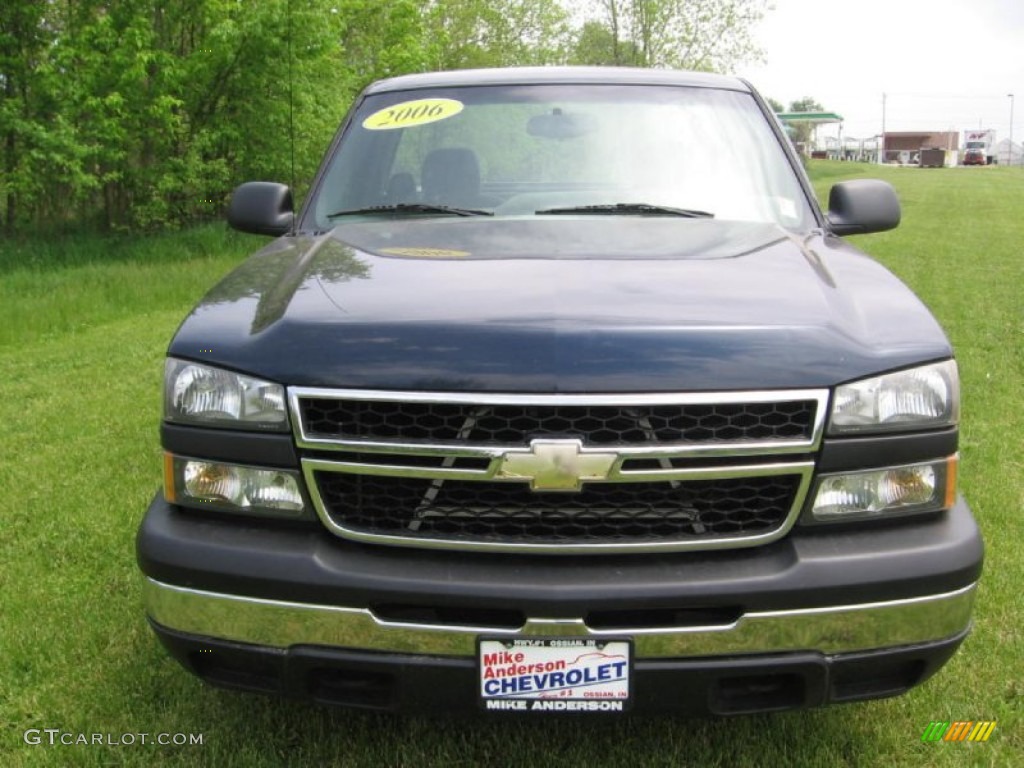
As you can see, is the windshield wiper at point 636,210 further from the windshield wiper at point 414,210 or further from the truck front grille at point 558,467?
the truck front grille at point 558,467

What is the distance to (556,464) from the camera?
82.1 inches

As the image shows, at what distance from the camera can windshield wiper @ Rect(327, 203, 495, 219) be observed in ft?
11.1

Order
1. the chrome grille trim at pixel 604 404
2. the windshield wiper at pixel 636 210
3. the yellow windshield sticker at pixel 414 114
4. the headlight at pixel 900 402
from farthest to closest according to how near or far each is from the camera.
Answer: the yellow windshield sticker at pixel 414 114 < the windshield wiper at pixel 636 210 < the headlight at pixel 900 402 < the chrome grille trim at pixel 604 404

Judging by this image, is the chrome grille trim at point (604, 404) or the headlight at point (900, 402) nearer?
the chrome grille trim at point (604, 404)

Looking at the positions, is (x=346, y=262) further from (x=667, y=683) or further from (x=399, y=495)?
(x=667, y=683)

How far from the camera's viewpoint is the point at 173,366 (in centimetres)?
236

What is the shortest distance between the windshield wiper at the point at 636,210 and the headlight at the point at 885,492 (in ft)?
4.15

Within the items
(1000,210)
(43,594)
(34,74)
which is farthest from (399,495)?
(1000,210)

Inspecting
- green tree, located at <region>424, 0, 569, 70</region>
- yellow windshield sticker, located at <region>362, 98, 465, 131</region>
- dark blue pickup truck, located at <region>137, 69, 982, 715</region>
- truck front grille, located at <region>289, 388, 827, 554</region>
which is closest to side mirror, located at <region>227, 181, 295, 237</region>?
yellow windshield sticker, located at <region>362, 98, 465, 131</region>

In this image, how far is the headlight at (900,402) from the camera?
2174 millimetres

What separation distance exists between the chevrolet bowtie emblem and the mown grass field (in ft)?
3.17

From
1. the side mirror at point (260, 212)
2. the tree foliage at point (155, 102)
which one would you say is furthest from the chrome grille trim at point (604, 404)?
the tree foliage at point (155, 102)

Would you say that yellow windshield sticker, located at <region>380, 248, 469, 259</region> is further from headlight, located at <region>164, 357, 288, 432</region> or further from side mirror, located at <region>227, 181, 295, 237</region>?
side mirror, located at <region>227, 181, 295, 237</region>

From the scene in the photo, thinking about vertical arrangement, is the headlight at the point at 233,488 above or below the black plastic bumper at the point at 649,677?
above
